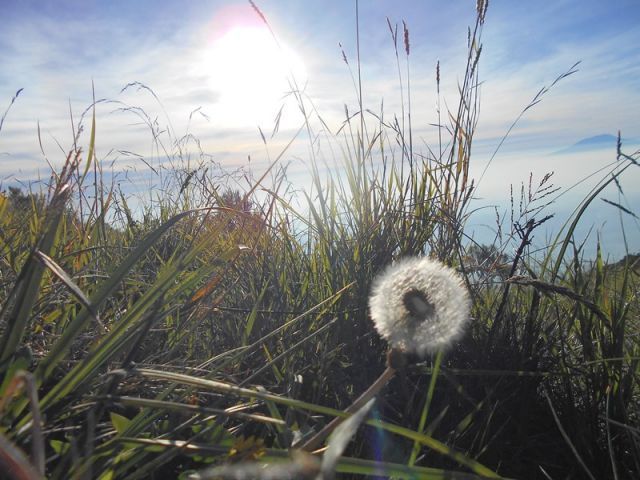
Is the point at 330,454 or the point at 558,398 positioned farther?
the point at 558,398

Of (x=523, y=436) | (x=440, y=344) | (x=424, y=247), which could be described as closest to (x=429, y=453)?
(x=523, y=436)

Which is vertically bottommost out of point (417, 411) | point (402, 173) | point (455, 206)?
point (417, 411)

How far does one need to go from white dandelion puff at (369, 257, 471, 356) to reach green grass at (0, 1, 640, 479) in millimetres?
133

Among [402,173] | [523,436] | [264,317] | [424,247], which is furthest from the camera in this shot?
[402,173]

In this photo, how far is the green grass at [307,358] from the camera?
3.28 ft

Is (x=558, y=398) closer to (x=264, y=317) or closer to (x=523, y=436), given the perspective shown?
(x=523, y=436)

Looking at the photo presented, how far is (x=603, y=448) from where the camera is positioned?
1.39 metres

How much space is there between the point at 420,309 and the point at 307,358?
2.50ft

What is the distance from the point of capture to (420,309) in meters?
1.04

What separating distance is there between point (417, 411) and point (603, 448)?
1.61 ft

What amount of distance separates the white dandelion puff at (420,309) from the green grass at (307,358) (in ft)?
0.44

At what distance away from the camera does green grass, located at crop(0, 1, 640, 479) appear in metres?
1.00

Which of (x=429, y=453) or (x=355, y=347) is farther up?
(x=355, y=347)

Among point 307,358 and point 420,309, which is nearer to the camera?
point 420,309
